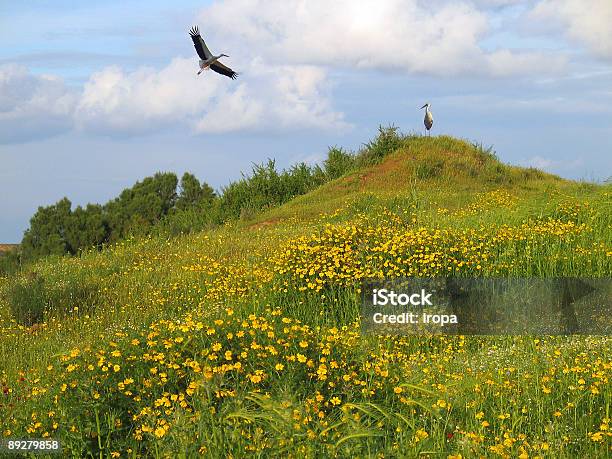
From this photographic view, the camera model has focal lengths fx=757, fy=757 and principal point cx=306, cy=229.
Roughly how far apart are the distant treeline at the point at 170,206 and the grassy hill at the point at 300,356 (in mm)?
6884

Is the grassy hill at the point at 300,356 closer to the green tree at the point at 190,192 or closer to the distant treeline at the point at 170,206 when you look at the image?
the distant treeline at the point at 170,206

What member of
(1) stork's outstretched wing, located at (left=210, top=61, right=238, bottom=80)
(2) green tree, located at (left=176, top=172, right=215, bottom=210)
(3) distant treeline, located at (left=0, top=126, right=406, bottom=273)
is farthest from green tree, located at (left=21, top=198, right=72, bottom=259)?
(1) stork's outstretched wing, located at (left=210, top=61, right=238, bottom=80)

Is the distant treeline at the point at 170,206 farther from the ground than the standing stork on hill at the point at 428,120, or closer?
closer

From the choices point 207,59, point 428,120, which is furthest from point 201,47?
point 428,120

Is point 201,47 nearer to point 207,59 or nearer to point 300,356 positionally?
point 207,59

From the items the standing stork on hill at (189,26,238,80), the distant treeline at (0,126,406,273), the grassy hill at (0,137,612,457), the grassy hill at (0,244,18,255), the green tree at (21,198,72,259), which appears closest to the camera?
the grassy hill at (0,137,612,457)

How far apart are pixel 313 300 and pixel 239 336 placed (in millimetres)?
3520

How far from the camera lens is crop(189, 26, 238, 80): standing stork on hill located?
1103 centimetres

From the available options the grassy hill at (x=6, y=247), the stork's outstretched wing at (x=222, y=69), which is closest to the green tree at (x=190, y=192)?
the grassy hill at (x=6, y=247)

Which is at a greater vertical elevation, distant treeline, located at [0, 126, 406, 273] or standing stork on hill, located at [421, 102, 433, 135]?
standing stork on hill, located at [421, 102, 433, 135]

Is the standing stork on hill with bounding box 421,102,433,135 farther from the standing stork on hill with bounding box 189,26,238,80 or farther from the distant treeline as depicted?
the standing stork on hill with bounding box 189,26,238,80

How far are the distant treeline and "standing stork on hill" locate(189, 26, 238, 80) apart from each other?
24.8 ft

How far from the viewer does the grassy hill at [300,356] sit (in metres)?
4.61

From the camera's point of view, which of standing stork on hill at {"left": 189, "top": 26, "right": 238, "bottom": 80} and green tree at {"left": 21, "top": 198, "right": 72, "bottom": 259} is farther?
green tree at {"left": 21, "top": 198, "right": 72, "bottom": 259}
